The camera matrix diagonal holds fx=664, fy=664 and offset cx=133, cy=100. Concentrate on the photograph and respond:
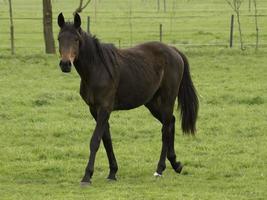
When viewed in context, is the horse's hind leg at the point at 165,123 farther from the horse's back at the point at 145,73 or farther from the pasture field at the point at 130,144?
the pasture field at the point at 130,144

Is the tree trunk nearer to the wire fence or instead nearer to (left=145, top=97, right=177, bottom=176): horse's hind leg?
the wire fence

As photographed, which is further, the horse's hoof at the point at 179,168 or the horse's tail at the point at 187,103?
the horse's tail at the point at 187,103

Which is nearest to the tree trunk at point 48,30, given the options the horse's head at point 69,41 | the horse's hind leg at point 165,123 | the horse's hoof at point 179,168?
the horse's hind leg at point 165,123

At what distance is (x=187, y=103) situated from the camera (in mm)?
10203

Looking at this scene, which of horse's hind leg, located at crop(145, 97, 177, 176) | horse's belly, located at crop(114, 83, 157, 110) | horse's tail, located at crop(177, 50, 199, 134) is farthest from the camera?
horse's tail, located at crop(177, 50, 199, 134)

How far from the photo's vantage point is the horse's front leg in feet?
28.5

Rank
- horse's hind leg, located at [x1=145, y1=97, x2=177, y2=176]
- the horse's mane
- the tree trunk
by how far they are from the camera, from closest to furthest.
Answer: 1. the horse's mane
2. horse's hind leg, located at [x1=145, y1=97, x2=177, y2=176]
3. the tree trunk

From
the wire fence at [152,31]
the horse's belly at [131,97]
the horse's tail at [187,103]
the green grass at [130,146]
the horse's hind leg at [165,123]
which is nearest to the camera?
the green grass at [130,146]

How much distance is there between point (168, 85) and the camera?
977 centimetres

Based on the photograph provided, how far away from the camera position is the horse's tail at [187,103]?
1018 cm

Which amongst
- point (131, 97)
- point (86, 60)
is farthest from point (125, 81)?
point (86, 60)

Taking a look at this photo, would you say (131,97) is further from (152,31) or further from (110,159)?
(152,31)

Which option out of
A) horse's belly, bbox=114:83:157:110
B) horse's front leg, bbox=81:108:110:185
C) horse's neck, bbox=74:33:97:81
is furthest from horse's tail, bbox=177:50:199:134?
horse's neck, bbox=74:33:97:81

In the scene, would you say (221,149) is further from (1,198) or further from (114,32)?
(114,32)
